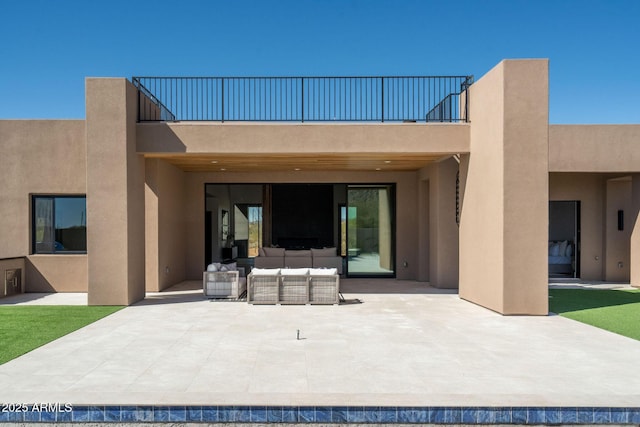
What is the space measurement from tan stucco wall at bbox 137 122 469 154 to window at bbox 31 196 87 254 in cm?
320

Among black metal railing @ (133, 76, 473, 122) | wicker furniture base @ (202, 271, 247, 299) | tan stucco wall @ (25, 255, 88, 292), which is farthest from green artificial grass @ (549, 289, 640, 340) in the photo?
tan stucco wall @ (25, 255, 88, 292)

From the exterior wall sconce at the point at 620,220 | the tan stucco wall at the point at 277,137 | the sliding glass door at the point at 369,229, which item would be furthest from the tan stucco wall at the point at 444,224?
the exterior wall sconce at the point at 620,220

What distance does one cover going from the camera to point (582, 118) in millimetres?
12289

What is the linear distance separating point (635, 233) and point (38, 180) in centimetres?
1581

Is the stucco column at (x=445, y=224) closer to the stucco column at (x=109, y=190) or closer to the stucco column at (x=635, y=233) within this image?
the stucco column at (x=635, y=233)

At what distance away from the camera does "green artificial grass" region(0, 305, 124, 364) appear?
19.9ft

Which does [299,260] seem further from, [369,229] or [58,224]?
[58,224]

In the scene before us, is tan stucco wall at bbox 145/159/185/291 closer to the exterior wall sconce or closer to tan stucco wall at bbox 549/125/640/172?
tan stucco wall at bbox 549/125/640/172

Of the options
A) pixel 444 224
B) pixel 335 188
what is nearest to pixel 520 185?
pixel 444 224

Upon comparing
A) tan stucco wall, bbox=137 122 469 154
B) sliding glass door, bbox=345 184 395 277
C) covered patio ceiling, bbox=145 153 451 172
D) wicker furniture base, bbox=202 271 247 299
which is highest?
tan stucco wall, bbox=137 122 469 154

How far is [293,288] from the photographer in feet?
31.1

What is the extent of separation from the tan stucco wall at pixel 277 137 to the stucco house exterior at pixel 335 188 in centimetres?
3

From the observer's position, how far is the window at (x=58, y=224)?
11.3 metres

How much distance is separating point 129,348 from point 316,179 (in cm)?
891
